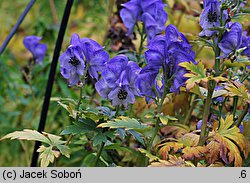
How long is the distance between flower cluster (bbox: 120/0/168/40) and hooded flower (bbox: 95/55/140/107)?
11.2 inches

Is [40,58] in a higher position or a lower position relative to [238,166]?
higher

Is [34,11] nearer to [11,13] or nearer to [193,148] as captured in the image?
[11,13]

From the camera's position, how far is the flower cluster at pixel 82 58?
1.15m

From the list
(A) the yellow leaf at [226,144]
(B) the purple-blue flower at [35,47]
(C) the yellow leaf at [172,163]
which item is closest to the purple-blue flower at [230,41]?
(A) the yellow leaf at [226,144]

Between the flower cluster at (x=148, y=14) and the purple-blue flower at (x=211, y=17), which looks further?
the flower cluster at (x=148, y=14)

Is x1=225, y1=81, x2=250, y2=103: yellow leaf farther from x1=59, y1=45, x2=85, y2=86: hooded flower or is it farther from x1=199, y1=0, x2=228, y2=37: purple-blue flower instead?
x1=59, y1=45, x2=85, y2=86: hooded flower

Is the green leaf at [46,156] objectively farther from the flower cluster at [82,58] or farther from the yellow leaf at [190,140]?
the yellow leaf at [190,140]

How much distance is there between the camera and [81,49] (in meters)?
1.15

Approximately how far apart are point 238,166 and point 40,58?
111 cm

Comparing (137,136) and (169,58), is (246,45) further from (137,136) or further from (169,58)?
(137,136)

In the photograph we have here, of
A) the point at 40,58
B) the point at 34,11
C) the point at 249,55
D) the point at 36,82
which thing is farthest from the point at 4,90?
the point at 249,55

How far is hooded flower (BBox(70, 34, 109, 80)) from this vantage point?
3.76 ft

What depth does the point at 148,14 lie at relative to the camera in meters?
1.40

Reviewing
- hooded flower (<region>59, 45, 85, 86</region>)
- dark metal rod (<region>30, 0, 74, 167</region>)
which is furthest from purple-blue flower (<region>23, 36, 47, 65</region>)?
hooded flower (<region>59, 45, 85, 86</region>)
